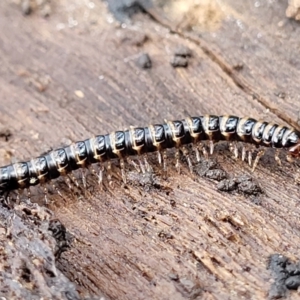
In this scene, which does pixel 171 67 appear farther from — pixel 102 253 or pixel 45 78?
pixel 102 253

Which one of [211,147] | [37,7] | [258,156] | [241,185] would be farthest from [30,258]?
[37,7]

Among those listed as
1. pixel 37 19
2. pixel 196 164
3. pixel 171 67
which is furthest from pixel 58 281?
pixel 37 19

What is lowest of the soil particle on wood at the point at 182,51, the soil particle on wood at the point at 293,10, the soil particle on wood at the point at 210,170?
the soil particle on wood at the point at 210,170

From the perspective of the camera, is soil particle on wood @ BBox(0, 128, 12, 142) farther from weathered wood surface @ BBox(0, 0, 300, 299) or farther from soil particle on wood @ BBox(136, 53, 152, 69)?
soil particle on wood @ BBox(136, 53, 152, 69)

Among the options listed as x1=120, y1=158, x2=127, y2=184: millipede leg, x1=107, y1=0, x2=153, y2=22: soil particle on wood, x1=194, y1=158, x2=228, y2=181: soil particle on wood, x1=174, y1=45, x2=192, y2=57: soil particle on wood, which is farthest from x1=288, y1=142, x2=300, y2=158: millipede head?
x1=107, y1=0, x2=153, y2=22: soil particle on wood

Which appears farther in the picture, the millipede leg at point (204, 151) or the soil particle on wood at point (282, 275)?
the millipede leg at point (204, 151)

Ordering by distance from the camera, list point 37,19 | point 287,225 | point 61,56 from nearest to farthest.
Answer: point 287,225
point 61,56
point 37,19

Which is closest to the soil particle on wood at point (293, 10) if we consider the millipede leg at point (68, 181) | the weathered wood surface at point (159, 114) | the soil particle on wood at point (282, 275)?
the weathered wood surface at point (159, 114)

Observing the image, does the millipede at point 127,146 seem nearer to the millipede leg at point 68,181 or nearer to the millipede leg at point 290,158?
the millipede leg at point 290,158
